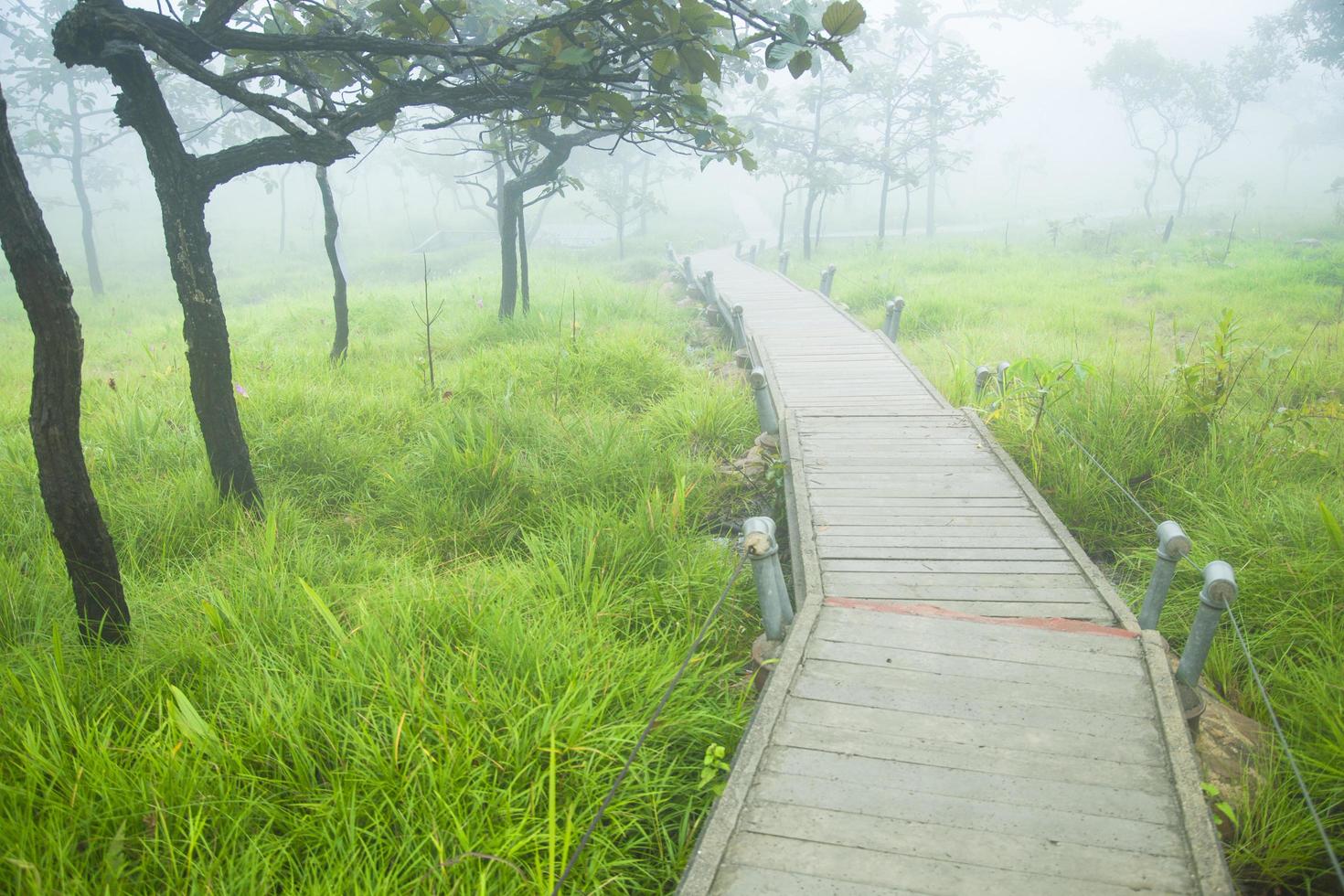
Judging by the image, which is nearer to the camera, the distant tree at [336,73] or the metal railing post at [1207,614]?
the metal railing post at [1207,614]

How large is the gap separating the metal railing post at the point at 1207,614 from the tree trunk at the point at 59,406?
3974 mm

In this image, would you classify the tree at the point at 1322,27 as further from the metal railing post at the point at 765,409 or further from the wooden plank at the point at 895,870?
the wooden plank at the point at 895,870

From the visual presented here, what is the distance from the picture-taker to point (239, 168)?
3900 mm

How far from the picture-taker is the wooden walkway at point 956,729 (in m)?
1.98

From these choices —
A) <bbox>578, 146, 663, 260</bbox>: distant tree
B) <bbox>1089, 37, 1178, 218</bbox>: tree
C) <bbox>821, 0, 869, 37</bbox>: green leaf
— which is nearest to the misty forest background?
<bbox>821, 0, 869, 37</bbox>: green leaf

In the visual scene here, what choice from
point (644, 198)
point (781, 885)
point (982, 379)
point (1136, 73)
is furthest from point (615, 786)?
point (1136, 73)

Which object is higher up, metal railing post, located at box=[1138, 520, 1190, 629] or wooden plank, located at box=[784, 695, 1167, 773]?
metal railing post, located at box=[1138, 520, 1190, 629]

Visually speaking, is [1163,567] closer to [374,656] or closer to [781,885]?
[781,885]

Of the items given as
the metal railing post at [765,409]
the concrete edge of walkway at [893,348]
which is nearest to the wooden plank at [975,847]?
the metal railing post at [765,409]

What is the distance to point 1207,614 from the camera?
2.54m

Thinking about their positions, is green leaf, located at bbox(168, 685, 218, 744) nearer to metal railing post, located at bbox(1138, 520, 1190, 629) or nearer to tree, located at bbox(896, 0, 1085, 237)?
metal railing post, located at bbox(1138, 520, 1190, 629)

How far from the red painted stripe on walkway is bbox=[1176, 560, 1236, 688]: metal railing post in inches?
11.0

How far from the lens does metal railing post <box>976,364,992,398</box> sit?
589cm

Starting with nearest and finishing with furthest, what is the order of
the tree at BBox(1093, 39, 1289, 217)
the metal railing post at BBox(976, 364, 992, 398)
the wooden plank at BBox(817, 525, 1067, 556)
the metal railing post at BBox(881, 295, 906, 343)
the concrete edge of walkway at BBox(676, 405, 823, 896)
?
1. the concrete edge of walkway at BBox(676, 405, 823, 896)
2. the wooden plank at BBox(817, 525, 1067, 556)
3. the metal railing post at BBox(976, 364, 992, 398)
4. the metal railing post at BBox(881, 295, 906, 343)
5. the tree at BBox(1093, 39, 1289, 217)
